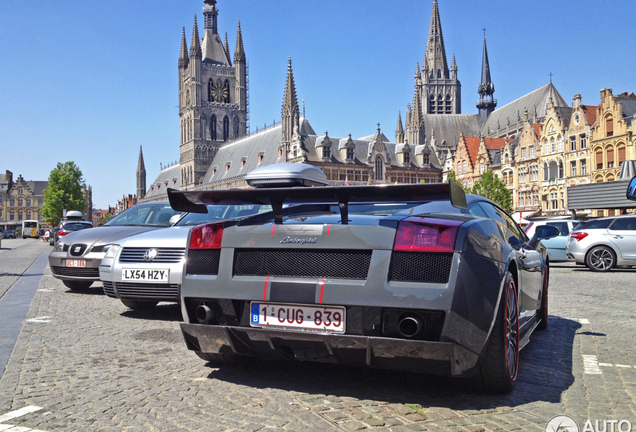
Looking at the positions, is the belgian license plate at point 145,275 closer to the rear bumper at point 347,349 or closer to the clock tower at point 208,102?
the rear bumper at point 347,349

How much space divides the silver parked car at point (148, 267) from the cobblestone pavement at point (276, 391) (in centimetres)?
81

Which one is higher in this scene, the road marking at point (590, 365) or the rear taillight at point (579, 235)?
the rear taillight at point (579, 235)

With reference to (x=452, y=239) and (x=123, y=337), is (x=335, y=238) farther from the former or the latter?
(x=123, y=337)

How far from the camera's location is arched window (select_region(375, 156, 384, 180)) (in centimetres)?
8118

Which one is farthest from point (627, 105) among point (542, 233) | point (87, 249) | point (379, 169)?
point (87, 249)

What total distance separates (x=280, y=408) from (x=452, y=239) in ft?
4.44

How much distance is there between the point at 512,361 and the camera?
12.3ft

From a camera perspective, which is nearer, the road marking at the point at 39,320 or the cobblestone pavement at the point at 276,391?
the cobblestone pavement at the point at 276,391

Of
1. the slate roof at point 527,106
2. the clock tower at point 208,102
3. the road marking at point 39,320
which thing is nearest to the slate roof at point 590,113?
the slate roof at point 527,106

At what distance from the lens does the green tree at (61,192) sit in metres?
75.9

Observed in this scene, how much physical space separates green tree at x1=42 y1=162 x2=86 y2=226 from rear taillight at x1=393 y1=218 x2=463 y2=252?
79.7 metres

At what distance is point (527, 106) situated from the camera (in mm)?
82125

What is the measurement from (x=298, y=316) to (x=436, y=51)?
11646 cm

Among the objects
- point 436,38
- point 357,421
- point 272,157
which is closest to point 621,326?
point 357,421
